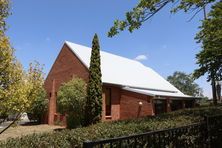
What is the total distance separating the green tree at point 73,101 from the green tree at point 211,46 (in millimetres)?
9277

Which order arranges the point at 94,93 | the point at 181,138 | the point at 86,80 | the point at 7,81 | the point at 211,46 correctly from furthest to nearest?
the point at 86,80, the point at 94,93, the point at 211,46, the point at 7,81, the point at 181,138

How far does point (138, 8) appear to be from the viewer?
8617mm

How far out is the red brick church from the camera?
25.4 meters

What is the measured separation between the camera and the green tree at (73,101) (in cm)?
2080

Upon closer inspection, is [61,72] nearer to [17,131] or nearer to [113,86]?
[113,86]

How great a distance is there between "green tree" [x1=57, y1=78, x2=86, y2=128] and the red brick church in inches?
120

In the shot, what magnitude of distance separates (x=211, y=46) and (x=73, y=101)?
1118 cm

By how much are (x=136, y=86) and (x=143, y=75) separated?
618cm

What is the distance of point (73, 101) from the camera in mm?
20906

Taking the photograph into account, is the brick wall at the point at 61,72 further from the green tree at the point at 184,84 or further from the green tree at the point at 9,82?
the green tree at the point at 184,84

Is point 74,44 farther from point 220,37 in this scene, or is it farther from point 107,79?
point 220,37

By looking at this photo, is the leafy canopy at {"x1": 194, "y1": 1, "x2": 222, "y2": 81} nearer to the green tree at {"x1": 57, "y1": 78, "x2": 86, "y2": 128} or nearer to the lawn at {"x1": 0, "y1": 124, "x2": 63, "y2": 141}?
the green tree at {"x1": 57, "y1": 78, "x2": 86, "y2": 128}

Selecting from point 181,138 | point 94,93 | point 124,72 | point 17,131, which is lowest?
point 17,131

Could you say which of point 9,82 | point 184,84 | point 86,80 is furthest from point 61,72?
point 184,84
